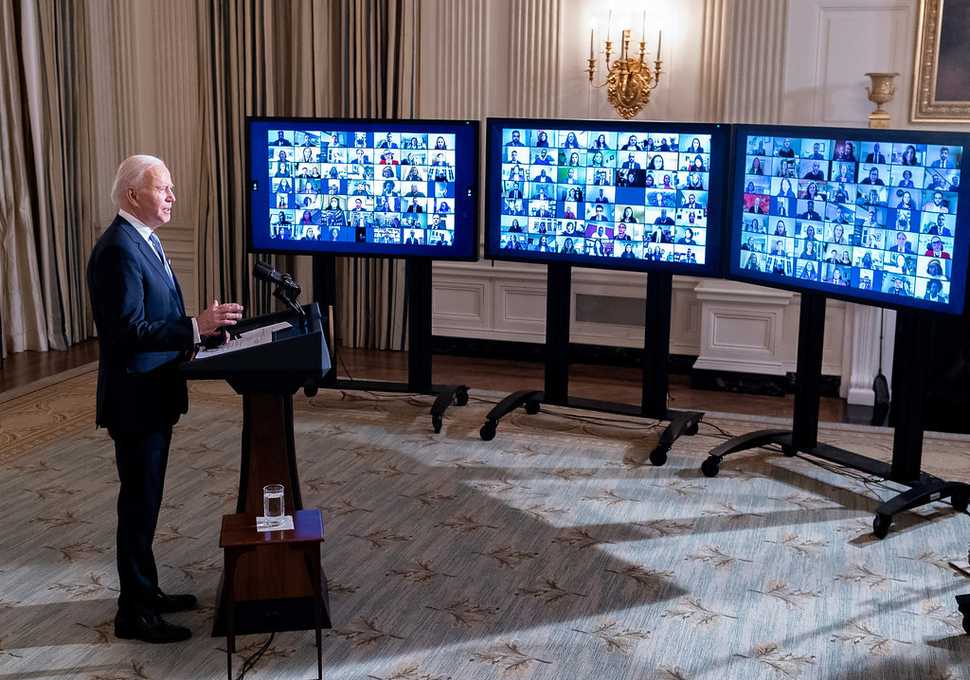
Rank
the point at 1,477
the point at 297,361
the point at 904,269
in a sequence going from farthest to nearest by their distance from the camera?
1. the point at 1,477
2. the point at 904,269
3. the point at 297,361

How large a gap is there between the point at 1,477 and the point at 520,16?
4.02 m

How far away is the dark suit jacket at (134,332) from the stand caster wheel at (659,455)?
2.54 m

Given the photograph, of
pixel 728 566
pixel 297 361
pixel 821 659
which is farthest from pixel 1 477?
pixel 821 659

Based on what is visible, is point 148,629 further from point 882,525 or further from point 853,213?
point 853,213

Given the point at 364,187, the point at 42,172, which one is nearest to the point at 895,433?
the point at 364,187

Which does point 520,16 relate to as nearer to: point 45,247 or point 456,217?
point 456,217

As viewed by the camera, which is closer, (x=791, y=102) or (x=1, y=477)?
(x=1, y=477)

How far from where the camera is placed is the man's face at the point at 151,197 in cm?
342

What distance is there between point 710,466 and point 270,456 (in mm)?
2334

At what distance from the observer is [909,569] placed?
424cm

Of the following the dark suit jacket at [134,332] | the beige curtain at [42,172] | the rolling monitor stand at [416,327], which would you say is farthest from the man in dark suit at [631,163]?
the beige curtain at [42,172]

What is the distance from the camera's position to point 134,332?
3.34 metres

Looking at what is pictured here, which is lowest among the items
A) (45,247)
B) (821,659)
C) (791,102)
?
(821,659)

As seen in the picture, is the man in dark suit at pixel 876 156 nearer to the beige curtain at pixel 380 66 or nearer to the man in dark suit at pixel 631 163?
the man in dark suit at pixel 631 163
